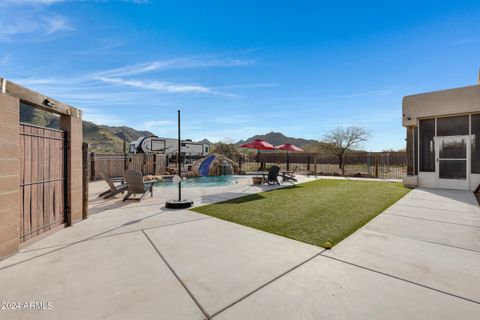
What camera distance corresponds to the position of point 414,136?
30.8ft

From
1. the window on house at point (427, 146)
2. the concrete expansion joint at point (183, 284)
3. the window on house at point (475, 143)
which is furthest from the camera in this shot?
the window on house at point (427, 146)

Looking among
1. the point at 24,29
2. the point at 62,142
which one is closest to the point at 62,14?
the point at 24,29

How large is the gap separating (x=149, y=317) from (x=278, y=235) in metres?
2.34

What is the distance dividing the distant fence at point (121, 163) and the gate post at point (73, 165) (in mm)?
7515

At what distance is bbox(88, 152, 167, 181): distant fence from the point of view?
476 inches

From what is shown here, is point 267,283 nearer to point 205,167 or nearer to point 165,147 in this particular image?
point 205,167

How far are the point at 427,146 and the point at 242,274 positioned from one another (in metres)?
10.8

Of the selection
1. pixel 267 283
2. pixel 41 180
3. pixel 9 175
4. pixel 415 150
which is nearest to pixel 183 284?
pixel 267 283

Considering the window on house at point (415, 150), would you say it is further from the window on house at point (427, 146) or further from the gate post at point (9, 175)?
the gate post at point (9, 175)

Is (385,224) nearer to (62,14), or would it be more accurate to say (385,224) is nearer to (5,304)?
(5,304)

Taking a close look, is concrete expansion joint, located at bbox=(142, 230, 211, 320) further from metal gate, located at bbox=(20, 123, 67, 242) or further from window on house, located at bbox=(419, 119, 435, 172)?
window on house, located at bbox=(419, 119, 435, 172)

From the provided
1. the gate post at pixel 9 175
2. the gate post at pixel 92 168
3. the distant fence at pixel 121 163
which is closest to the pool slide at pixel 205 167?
the distant fence at pixel 121 163

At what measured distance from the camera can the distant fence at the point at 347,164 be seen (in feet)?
46.2

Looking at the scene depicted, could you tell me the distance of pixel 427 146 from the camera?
912 cm
